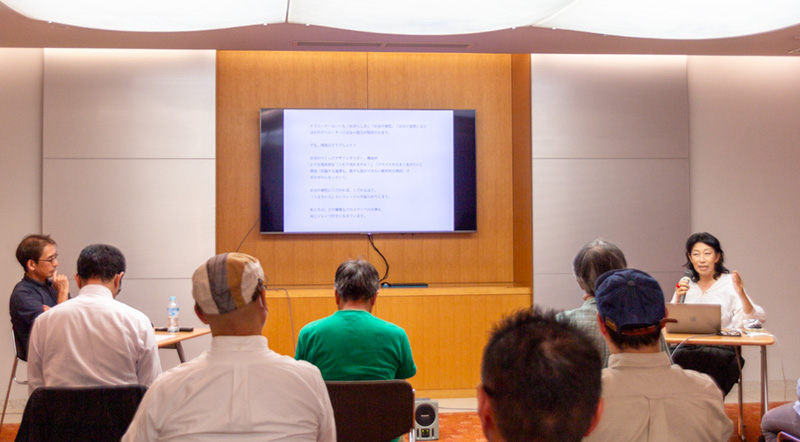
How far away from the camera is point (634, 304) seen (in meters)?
1.74

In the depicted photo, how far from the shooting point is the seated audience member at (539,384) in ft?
2.95

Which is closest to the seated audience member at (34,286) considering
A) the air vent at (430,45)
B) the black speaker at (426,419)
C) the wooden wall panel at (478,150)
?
the black speaker at (426,419)

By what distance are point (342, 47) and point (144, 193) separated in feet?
6.71

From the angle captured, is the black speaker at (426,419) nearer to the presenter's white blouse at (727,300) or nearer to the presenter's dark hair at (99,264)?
the presenter's white blouse at (727,300)

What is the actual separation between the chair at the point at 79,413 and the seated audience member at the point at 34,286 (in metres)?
2.31

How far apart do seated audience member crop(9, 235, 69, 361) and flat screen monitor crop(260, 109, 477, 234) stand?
189 centimetres

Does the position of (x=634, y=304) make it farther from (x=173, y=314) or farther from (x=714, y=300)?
(x=173, y=314)

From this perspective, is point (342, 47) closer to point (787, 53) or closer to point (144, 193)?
point (144, 193)

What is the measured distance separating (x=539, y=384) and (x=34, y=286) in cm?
429

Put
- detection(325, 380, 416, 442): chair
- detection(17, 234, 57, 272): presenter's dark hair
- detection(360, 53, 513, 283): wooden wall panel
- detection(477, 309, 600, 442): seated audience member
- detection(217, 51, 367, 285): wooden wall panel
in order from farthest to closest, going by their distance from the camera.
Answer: detection(360, 53, 513, 283): wooden wall panel, detection(217, 51, 367, 285): wooden wall panel, detection(17, 234, 57, 272): presenter's dark hair, detection(325, 380, 416, 442): chair, detection(477, 309, 600, 442): seated audience member

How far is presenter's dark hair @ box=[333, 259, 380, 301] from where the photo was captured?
3039 millimetres

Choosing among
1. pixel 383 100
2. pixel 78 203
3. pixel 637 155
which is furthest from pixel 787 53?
pixel 78 203

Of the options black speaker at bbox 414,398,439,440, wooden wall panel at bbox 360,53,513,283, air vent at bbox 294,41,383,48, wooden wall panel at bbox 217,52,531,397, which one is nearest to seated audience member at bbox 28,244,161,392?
black speaker at bbox 414,398,439,440

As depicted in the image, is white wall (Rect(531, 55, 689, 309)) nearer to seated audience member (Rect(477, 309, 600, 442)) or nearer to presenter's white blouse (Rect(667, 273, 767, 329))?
presenter's white blouse (Rect(667, 273, 767, 329))
